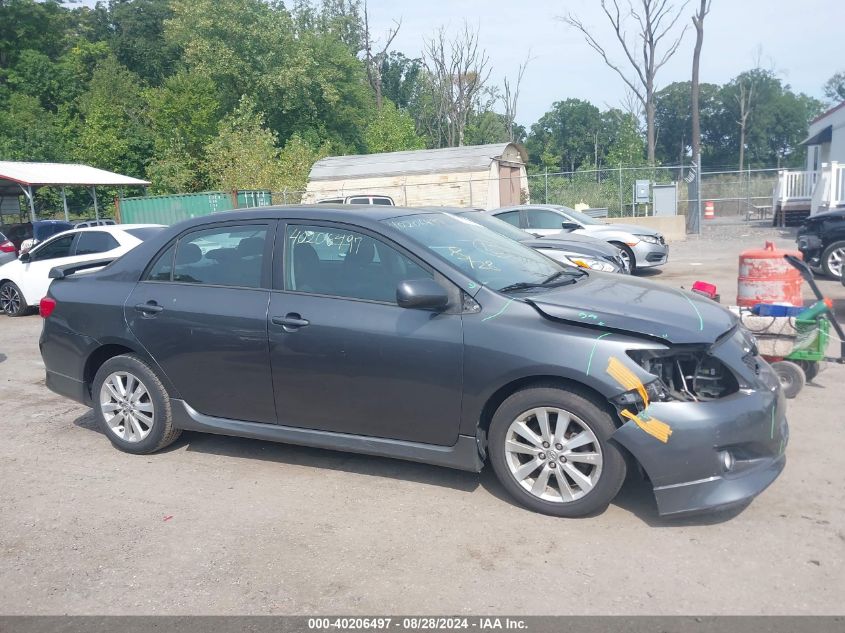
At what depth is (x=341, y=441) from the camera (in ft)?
15.7

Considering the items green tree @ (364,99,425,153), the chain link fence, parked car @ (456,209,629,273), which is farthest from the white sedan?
green tree @ (364,99,425,153)

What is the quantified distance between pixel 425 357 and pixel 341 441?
2.75ft

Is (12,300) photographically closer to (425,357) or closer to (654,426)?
(425,357)

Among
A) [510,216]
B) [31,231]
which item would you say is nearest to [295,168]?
[31,231]

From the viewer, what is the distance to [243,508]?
460 cm

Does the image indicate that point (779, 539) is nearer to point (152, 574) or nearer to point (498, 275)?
point (498, 275)

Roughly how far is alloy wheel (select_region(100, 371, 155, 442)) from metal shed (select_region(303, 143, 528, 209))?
70.2 feet

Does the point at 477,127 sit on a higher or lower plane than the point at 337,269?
higher

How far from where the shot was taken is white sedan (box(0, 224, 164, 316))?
1240cm

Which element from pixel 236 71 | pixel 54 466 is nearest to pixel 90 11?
pixel 236 71

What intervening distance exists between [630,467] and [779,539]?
97 centimetres

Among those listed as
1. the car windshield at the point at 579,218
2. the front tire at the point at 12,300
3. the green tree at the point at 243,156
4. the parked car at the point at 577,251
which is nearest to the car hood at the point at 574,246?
the parked car at the point at 577,251

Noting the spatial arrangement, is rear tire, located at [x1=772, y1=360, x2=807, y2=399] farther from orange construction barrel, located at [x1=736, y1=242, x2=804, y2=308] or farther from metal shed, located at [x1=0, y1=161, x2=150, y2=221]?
metal shed, located at [x1=0, y1=161, x2=150, y2=221]
